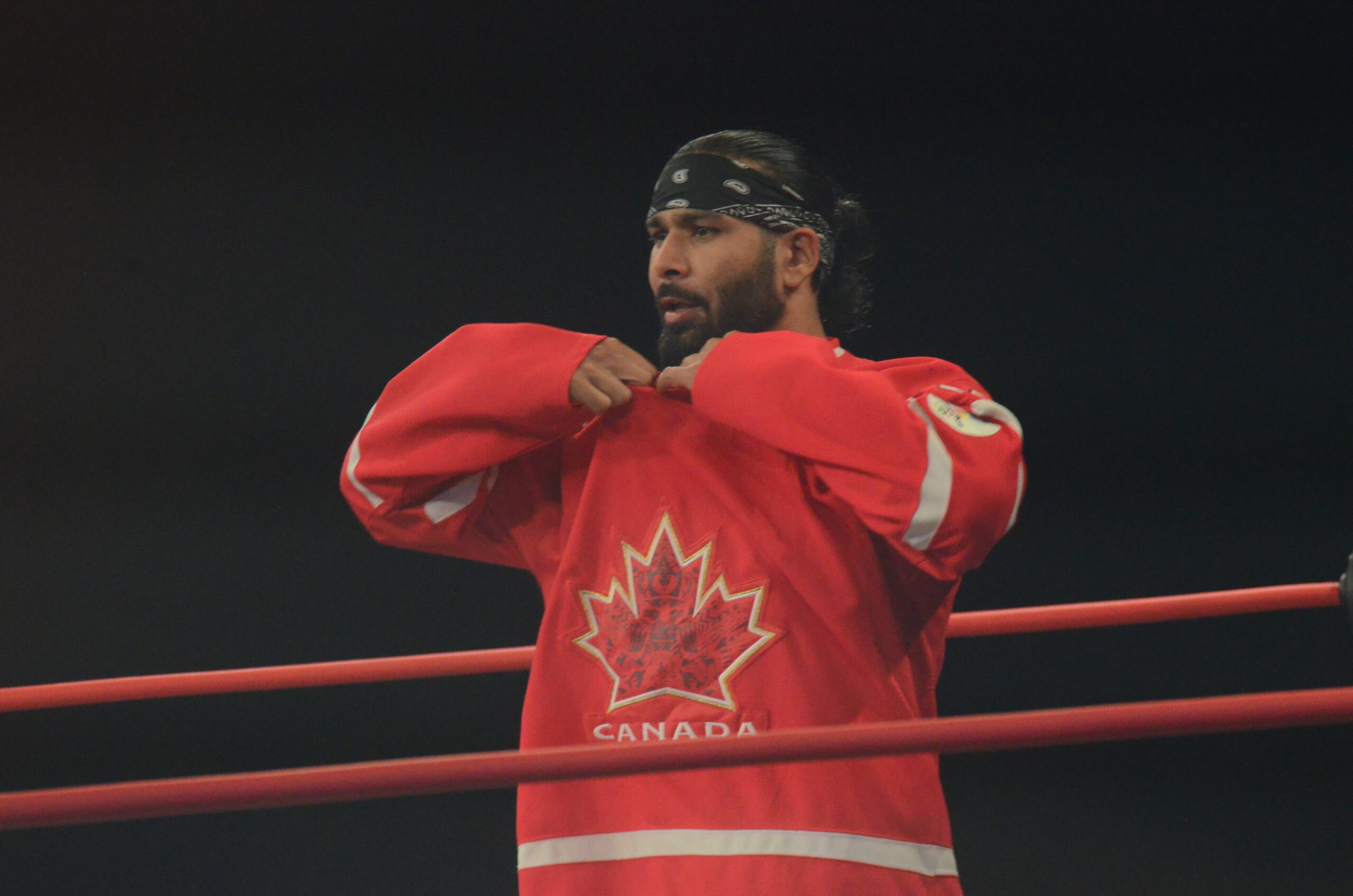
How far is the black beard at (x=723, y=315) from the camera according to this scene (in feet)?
4.20

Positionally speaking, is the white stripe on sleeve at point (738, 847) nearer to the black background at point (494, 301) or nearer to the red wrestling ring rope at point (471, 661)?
the red wrestling ring rope at point (471, 661)

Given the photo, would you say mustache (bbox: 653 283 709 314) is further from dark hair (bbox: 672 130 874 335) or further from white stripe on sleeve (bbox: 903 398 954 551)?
white stripe on sleeve (bbox: 903 398 954 551)

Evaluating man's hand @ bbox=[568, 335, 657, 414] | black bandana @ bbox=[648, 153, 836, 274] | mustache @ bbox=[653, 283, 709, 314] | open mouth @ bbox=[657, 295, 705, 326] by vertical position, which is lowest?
man's hand @ bbox=[568, 335, 657, 414]

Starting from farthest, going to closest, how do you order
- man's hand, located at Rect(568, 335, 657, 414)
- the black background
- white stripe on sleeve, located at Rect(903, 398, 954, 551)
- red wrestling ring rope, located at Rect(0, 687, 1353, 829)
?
the black background < man's hand, located at Rect(568, 335, 657, 414) < white stripe on sleeve, located at Rect(903, 398, 954, 551) < red wrestling ring rope, located at Rect(0, 687, 1353, 829)

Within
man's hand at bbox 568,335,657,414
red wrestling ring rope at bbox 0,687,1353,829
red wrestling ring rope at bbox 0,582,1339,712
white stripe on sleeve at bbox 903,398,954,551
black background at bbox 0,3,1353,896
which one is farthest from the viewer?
black background at bbox 0,3,1353,896

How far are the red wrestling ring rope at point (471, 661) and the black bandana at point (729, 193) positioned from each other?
0.50 m

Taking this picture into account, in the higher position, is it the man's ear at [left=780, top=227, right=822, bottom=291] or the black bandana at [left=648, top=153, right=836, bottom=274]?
the black bandana at [left=648, top=153, right=836, bottom=274]

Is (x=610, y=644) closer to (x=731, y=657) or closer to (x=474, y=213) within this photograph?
(x=731, y=657)

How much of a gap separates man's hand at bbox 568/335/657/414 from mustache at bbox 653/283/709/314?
0.50ft

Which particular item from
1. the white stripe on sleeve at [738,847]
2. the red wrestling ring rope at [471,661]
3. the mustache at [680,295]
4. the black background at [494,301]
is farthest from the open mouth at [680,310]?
the black background at [494,301]

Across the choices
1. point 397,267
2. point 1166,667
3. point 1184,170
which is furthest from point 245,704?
point 1184,170

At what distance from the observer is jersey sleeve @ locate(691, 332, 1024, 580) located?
101cm

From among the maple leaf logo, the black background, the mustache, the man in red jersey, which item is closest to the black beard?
the mustache

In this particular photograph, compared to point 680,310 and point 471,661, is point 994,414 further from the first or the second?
point 471,661
